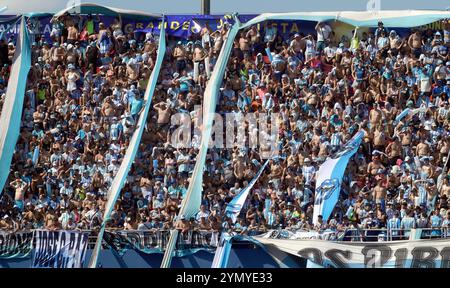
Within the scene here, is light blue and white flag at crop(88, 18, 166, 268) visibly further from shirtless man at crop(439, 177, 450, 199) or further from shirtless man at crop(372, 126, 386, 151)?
shirtless man at crop(439, 177, 450, 199)

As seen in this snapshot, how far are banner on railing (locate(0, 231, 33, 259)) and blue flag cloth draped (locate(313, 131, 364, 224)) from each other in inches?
200

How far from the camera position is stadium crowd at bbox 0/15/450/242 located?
20109 mm

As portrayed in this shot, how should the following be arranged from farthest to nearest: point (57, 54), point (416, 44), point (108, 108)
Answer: point (57, 54)
point (108, 108)
point (416, 44)

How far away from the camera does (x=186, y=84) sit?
72.5ft

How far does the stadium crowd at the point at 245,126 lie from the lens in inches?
792

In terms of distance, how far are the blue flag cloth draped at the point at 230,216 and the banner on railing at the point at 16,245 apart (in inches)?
131

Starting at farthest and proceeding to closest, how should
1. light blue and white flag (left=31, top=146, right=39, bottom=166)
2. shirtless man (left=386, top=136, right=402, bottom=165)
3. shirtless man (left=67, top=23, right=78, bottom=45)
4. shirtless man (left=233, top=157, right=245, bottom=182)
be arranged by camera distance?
shirtless man (left=67, top=23, right=78, bottom=45), light blue and white flag (left=31, top=146, right=39, bottom=166), shirtless man (left=233, top=157, right=245, bottom=182), shirtless man (left=386, top=136, right=402, bottom=165)

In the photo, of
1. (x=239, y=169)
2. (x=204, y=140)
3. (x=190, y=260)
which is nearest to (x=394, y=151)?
(x=239, y=169)

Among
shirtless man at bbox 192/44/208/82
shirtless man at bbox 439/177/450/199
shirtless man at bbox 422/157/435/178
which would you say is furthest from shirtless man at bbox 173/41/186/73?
shirtless man at bbox 439/177/450/199

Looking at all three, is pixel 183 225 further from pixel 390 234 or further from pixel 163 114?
pixel 390 234

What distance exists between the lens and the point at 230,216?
65.7ft

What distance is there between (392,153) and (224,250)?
3729mm

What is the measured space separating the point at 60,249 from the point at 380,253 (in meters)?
5.51
